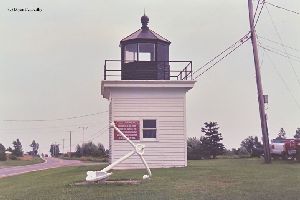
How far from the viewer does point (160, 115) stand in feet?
77.4

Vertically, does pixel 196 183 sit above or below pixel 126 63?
below

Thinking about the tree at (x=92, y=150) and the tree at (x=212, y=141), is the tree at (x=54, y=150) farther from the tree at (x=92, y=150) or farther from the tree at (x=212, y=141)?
the tree at (x=212, y=141)

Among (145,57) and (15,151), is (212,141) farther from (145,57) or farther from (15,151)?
(15,151)

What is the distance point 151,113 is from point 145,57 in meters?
2.59

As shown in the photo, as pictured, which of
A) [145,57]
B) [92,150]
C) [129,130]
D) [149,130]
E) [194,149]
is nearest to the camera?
[129,130]

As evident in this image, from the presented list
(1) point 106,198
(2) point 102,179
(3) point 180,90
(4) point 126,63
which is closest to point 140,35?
(4) point 126,63

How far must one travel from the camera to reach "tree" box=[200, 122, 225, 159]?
4956cm

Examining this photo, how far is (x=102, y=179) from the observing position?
15.4m

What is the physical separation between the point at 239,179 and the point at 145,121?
8.83m

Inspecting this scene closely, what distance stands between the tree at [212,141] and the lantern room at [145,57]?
2510 centimetres

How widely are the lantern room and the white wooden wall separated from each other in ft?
2.67

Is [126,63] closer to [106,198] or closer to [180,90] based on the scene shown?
[180,90]

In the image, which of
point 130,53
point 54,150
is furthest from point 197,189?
point 54,150

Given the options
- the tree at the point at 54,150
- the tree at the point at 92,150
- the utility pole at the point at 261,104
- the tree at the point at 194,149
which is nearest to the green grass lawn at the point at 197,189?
the utility pole at the point at 261,104
